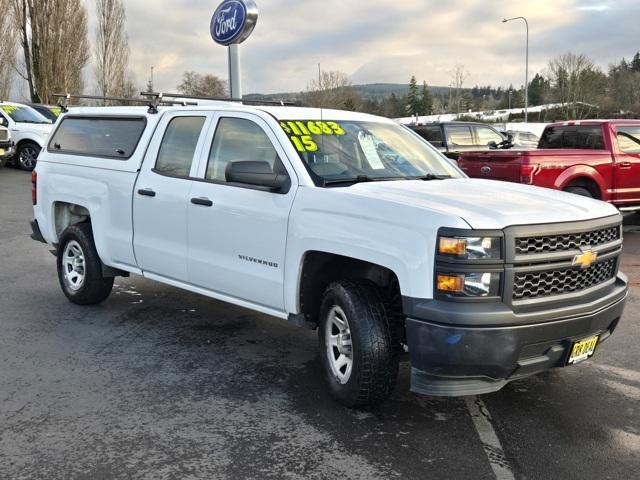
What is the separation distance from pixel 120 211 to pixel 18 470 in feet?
9.32

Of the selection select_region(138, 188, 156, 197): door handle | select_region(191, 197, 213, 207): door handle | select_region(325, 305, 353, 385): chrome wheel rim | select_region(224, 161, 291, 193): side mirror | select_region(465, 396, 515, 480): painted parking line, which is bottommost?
select_region(465, 396, 515, 480): painted parking line

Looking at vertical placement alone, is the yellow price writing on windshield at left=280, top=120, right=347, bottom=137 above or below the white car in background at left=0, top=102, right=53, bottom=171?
below

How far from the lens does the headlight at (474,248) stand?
343cm

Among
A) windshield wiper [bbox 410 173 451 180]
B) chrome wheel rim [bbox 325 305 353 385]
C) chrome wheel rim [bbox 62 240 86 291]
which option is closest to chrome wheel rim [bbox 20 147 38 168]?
chrome wheel rim [bbox 62 240 86 291]

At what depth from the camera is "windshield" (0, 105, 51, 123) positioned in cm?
1906

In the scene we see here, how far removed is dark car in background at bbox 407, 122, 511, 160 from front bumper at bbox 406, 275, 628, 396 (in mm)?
11888

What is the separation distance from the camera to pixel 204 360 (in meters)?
5.02

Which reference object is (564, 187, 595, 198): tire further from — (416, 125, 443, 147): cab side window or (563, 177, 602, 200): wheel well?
(416, 125, 443, 147): cab side window

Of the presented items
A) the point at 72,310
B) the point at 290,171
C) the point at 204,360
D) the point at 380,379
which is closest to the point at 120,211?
the point at 72,310

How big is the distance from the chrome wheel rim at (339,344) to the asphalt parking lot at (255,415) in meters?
0.23

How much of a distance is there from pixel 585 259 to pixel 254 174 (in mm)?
2075

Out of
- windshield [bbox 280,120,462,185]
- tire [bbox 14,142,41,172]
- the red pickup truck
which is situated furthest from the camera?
tire [bbox 14,142,41,172]

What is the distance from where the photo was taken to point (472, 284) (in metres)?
3.45

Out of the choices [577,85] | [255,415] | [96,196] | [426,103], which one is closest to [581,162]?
[96,196]
